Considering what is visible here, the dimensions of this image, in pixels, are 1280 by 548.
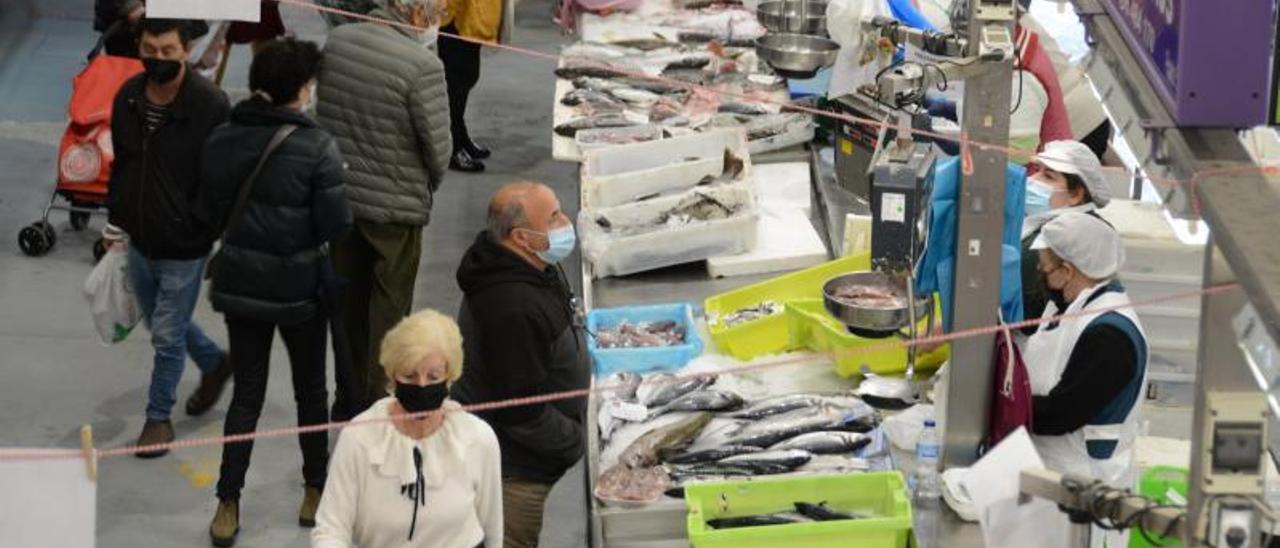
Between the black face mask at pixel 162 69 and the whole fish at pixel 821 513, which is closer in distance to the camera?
the whole fish at pixel 821 513

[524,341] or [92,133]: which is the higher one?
[524,341]

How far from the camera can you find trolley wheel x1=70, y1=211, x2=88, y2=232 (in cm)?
1110

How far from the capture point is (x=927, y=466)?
22.5 feet

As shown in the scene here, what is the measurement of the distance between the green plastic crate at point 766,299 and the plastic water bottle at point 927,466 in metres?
1.08

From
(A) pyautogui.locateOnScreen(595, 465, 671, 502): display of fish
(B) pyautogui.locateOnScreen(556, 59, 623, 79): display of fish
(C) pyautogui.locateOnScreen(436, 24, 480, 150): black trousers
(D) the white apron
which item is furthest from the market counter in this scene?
(C) pyautogui.locateOnScreen(436, 24, 480, 150): black trousers

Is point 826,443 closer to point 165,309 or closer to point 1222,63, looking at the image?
point 165,309

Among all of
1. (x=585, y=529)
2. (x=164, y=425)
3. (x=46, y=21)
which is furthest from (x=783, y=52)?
(x=46, y=21)

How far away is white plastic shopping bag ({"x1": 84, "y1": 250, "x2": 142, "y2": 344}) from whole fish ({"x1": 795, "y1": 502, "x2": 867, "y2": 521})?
10.7ft

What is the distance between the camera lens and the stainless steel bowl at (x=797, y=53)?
9.22m

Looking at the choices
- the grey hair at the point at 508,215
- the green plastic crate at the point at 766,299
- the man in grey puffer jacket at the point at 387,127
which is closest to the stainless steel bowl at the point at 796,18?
the green plastic crate at the point at 766,299

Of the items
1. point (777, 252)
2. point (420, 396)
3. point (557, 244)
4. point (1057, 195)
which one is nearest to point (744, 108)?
point (777, 252)

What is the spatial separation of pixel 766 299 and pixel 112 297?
2660 millimetres

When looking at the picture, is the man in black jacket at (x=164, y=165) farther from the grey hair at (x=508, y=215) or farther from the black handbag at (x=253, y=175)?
the grey hair at (x=508, y=215)

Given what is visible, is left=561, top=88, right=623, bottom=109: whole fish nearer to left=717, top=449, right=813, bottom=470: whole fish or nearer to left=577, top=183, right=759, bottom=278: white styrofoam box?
left=577, top=183, right=759, bottom=278: white styrofoam box
